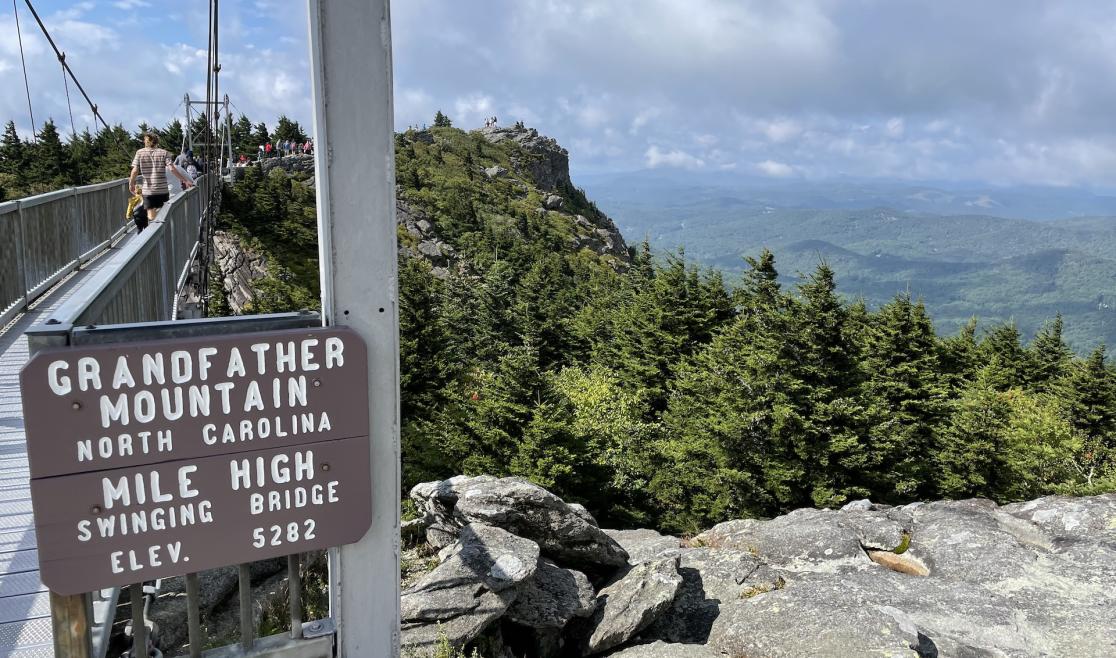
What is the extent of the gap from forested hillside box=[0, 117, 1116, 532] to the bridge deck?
55.5 ft

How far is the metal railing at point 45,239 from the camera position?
9109 mm

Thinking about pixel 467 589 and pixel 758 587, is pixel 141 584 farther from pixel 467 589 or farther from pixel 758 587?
pixel 758 587

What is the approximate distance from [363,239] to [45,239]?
9345 mm

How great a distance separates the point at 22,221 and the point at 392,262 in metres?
8.25

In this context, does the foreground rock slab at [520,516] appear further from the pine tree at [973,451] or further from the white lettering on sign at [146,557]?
the pine tree at [973,451]

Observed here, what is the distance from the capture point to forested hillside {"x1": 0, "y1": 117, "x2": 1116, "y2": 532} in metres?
24.9

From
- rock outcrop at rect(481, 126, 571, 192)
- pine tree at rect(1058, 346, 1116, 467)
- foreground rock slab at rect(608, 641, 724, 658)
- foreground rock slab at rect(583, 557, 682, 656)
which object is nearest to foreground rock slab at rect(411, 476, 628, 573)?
foreground rock slab at rect(583, 557, 682, 656)

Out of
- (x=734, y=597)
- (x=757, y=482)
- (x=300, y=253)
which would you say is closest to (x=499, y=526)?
(x=734, y=597)

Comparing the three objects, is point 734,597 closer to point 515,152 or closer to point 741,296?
point 741,296

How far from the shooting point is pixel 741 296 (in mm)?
39000

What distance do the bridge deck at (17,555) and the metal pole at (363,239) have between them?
1.82 m

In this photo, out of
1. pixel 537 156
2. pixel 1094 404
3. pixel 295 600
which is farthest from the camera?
pixel 537 156

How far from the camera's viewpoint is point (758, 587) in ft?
37.1

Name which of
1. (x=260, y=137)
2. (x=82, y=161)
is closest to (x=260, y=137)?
(x=260, y=137)
